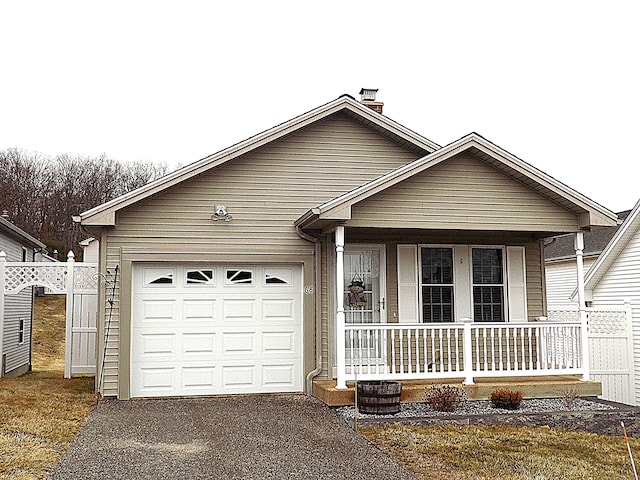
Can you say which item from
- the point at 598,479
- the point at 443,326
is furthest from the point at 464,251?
the point at 598,479

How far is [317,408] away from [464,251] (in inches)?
160

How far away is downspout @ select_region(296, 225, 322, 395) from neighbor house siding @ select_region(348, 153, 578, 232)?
1.55 m

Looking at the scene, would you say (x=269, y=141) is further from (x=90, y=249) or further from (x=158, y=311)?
(x=90, y=249)

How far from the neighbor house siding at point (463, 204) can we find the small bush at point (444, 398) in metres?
2.47

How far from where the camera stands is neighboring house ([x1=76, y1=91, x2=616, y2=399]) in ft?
36.2

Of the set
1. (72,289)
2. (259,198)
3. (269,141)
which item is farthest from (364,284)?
(72,289)

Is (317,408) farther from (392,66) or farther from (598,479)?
(392,66)

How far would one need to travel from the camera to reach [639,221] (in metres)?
16.6

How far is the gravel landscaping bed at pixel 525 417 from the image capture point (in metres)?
9.35

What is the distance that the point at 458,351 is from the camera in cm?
1183

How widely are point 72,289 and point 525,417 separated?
28.0 ft

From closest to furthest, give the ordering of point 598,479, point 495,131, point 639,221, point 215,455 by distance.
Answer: point 598,479
point 215,455
point 639,221
point 495,131

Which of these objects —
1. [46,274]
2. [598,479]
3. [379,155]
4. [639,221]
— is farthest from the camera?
[639,221]

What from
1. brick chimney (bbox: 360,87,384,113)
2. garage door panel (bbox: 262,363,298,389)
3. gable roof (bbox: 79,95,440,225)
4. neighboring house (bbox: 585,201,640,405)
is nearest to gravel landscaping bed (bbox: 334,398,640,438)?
garage door panel (bbox: 262,363,298,389)
